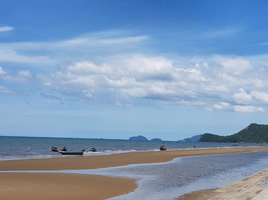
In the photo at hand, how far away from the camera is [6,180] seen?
66.6ft

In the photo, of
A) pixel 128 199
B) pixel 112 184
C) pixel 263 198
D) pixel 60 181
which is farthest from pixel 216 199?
pixel 60 181

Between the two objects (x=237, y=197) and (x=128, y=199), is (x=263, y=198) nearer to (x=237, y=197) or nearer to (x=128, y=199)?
(x=237, y=197)

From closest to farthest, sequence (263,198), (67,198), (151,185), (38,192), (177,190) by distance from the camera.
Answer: (263,198) → (67,198) → (38,192) → (177,190) → (151,185)

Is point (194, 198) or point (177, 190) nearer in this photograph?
point (194, 198)

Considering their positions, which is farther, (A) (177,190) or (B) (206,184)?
(B) (206,184)

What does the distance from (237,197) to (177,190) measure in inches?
217

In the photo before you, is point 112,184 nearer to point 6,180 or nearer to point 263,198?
point 6,180

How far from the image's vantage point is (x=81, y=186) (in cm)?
1848

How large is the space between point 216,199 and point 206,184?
25.9ft

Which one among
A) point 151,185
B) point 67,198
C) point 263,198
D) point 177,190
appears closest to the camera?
point 263,198

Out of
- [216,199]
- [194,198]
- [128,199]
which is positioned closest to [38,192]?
[128,199]

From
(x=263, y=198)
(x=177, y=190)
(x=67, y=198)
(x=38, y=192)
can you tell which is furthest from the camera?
(x=177, y=190)

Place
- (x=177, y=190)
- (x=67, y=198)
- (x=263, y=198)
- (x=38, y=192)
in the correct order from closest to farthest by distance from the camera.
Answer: (x=263, y=198), (x=67, y=198), (x=38, y=192), (x=177, y=190)

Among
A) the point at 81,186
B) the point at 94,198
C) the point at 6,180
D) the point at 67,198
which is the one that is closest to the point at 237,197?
the point at 94,198
